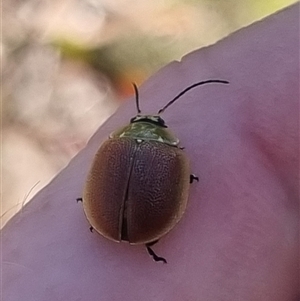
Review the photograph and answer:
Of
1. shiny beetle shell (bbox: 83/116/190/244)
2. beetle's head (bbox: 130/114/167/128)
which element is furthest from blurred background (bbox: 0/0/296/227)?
shiny beetle shell (bbox: 83/116/190/244)

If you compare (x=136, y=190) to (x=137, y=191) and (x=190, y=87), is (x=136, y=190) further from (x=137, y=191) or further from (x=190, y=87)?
(x=190, y=87)

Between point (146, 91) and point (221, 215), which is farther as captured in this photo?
point (146, 91)

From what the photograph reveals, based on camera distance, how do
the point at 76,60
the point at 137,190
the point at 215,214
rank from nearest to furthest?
the point at 137,190 → the point at 215,214 → the point at 76,60

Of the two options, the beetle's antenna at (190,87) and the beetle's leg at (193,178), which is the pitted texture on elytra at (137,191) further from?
the beetle's antenna at (190,87)

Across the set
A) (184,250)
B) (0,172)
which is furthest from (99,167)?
(0,172)

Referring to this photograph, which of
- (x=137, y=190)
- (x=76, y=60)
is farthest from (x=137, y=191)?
(x=76, y=60)

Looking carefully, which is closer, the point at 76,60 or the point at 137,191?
the point at 137,191

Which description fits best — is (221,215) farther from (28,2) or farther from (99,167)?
(28,2)
